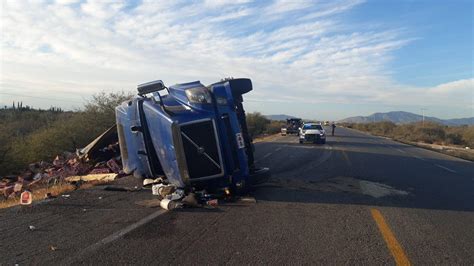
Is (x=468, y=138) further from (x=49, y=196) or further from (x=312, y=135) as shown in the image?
(x=49, y=196)

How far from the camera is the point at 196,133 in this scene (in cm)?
828

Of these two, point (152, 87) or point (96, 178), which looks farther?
point (96, 178)

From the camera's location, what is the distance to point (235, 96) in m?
9.59

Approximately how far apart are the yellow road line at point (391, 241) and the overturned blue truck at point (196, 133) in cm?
274

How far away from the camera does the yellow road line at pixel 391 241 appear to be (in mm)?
5039

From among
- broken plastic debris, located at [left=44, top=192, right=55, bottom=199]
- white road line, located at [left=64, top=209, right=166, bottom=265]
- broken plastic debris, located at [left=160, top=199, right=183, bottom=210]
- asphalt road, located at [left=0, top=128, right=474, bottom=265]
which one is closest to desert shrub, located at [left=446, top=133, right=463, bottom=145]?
asphalt road, located at [left=0, top=128, right=474, bottom=265]

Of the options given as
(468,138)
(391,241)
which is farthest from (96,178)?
(468,138)

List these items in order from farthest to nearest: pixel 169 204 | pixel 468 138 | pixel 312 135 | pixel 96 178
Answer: pixel 468 138, pixel 312 135, pixel 96 178, pixel 169 204

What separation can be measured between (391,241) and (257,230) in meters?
1.85

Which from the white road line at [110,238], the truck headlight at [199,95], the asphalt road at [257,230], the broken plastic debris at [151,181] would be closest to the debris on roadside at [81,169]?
the broken plastic debris at [151,181]

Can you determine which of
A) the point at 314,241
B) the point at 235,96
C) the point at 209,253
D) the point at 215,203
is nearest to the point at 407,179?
the point at 235,96

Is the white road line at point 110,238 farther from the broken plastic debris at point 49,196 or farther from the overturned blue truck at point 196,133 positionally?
the broken plastic debris at point 49,196

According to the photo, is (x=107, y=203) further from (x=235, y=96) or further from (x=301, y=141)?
(x=301, y=141)

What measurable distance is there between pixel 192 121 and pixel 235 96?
1664 mm
